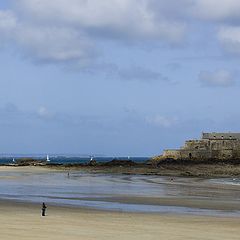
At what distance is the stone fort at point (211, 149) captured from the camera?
99750mm

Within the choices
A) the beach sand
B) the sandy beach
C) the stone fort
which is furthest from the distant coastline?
the beach sand

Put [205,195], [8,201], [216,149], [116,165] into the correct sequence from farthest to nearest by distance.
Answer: [216,149]
[116,165]
[205,195]
[8,201]

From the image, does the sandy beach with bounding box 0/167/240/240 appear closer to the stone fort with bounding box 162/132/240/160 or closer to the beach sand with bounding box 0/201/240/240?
the beach sand with bounding box 0/201/240/240

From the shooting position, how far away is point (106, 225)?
67.0 ft

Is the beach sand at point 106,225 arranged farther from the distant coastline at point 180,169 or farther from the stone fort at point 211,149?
the stone fort at point 211,149

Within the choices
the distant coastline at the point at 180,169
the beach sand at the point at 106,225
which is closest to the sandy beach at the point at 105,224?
the beach sand at the point at 106,225

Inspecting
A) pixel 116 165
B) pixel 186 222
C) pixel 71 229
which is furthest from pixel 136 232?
pixel 116 165

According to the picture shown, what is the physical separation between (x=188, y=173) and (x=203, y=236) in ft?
171

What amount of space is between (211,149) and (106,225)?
274 feet

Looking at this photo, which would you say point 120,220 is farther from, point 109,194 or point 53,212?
point 109,194

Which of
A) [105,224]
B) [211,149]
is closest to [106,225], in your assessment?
[105,224]

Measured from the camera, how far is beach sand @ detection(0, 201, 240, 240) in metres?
17.9

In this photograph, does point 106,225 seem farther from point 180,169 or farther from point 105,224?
point 180,169

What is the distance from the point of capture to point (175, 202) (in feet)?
→ 103
